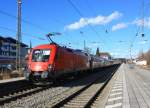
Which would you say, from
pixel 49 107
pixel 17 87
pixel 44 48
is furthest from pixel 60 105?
pixel 44 48

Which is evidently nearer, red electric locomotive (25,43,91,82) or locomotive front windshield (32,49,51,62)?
red electric locomotive (25,43,91,82)

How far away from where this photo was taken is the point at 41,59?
23609mm

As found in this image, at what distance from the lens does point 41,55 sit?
2398 centimetres

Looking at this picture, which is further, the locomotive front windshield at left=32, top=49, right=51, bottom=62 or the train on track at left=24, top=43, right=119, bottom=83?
the locomotive front windshield at left=32, top=49, right=51, bottom=62

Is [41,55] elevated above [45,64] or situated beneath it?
elevated above

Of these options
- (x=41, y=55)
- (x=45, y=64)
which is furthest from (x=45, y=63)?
(x=41, y=55)

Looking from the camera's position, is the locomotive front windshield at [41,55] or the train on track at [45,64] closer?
the train on track at [45,64]

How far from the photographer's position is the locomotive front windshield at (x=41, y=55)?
2360 cm

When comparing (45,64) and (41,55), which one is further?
(41,55)

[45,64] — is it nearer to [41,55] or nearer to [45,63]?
[45,63]

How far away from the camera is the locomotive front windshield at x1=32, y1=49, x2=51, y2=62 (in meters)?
23.6

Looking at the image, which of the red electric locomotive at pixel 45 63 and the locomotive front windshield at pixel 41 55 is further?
the locomotive front windshield at pixel 41 55

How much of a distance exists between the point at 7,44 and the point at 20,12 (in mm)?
58941

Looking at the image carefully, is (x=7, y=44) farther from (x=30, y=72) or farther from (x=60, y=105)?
(x=60, y=105)
